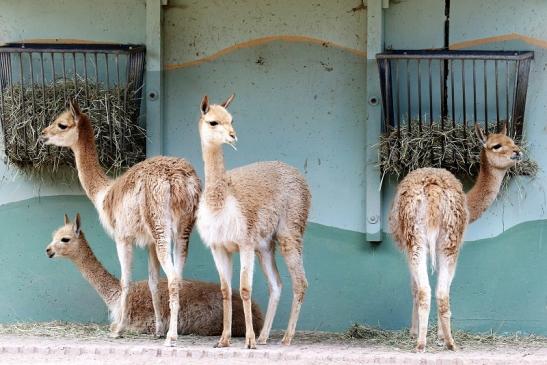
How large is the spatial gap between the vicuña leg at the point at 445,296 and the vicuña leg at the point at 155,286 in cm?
226

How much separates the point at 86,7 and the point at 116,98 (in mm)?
930

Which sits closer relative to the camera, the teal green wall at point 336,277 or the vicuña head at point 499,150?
the vicuña head at point 499,150

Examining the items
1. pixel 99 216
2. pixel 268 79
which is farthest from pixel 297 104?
pixel 99 216

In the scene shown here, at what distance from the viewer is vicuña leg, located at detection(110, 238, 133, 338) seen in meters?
10.4

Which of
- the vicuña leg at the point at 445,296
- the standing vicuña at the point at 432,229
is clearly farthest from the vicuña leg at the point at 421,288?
the vicuña leg at the point at 445,296

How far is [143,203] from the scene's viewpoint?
10156 mm

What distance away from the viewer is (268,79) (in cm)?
1134

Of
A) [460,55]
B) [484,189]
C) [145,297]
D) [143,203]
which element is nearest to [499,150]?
[484,189]

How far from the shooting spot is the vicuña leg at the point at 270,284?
10122mm

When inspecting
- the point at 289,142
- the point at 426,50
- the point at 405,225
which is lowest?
the point at 405,225

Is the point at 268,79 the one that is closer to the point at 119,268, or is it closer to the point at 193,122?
the point at 193,122

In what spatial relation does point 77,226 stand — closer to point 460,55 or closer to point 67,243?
point 67,243

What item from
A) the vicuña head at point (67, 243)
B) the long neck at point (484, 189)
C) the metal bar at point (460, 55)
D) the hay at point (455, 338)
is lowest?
the hay at point (455, 338)

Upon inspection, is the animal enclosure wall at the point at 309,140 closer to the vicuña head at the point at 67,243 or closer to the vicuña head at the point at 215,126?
the vicuña head at the point at 67,243
